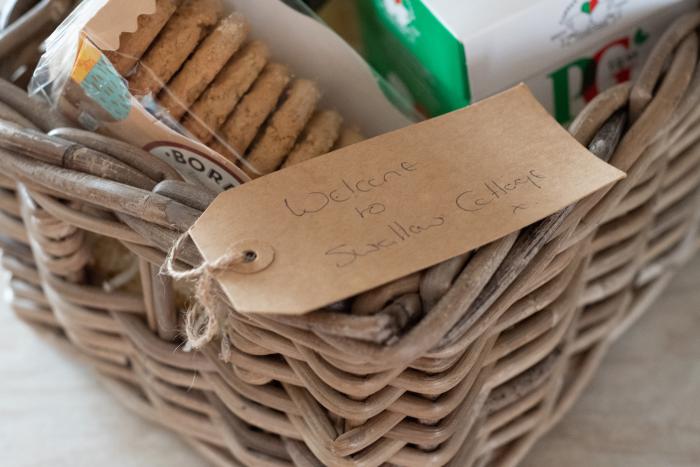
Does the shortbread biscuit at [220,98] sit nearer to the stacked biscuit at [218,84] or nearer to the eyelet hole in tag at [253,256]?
the stacked biscuit at [218,84]

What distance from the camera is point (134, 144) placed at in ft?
1.88

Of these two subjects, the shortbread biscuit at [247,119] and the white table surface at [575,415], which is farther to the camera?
the white table surface at [575,415]

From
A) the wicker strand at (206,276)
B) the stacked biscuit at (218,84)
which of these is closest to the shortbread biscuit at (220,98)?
the stacked biscuit at (218,84)

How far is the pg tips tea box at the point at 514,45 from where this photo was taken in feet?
1.94

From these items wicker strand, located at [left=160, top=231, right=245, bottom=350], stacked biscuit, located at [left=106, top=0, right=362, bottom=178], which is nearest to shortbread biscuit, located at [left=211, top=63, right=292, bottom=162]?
stacked biscuit, located at [left=106, top=0, right=362, bottom=178]

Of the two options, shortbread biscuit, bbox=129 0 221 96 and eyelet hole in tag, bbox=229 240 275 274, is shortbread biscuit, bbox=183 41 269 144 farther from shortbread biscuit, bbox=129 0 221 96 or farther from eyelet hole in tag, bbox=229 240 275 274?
eyelet hole in tag, bbox=229 240 275 274

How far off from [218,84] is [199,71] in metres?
0.01

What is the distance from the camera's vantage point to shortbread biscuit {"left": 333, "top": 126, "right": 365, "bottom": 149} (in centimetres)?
59

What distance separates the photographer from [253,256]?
45cm

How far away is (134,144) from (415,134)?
0.61 ft

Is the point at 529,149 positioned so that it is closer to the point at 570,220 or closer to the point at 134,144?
the point at 570,220

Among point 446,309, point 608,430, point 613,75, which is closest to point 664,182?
point 613,75

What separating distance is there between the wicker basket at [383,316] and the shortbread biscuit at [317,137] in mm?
83

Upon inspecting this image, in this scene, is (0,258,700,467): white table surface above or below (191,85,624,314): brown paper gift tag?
below
